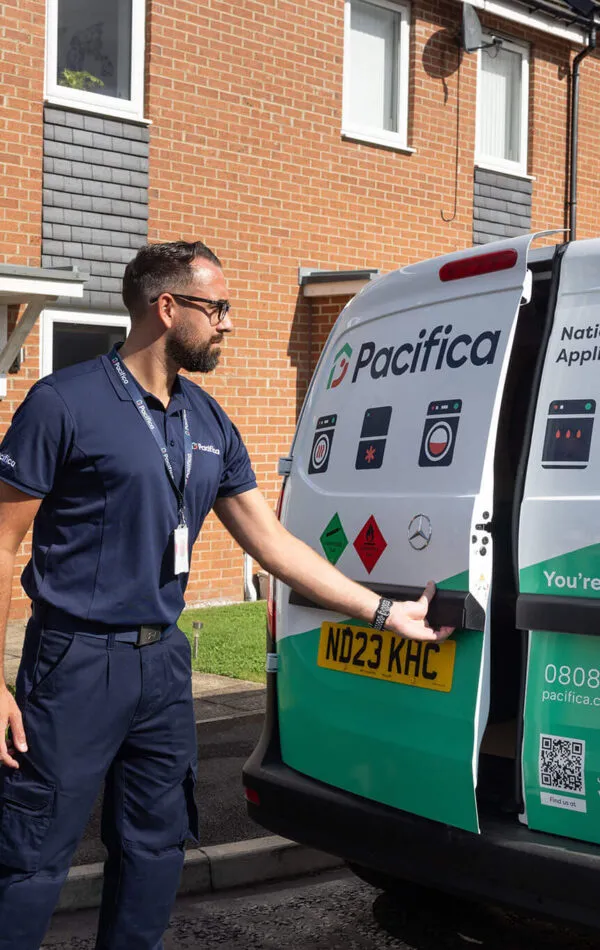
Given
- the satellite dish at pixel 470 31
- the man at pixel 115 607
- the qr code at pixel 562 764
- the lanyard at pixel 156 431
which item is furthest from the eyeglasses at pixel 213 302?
the satellite dish at pixel 470 31

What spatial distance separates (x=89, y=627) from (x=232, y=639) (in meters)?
6.42

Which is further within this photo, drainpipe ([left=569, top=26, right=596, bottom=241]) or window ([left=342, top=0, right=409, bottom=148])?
drainpipe ([left=569, top=26, right=596, bottom=241])

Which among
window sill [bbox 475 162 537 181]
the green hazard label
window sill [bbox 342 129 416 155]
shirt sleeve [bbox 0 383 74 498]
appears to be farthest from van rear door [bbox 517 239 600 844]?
window sill [bbox 475 162 537 181]

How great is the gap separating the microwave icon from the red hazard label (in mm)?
556

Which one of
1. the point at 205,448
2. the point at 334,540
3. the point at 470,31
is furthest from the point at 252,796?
the point at 470,31

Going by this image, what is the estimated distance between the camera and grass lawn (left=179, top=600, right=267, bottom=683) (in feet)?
28.4

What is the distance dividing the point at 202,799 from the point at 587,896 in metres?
2.73

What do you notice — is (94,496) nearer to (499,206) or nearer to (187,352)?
(187,352)

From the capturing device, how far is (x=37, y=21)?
10234 mm

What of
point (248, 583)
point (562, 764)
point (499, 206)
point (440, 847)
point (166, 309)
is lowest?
point (248, 583)

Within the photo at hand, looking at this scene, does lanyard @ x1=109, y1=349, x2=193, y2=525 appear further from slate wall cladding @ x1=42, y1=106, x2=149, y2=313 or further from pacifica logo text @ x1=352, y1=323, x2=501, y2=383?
slate wall cladding @ x1=42, y1=106, x2=149, y2=313

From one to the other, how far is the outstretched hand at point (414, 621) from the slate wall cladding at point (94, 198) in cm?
749

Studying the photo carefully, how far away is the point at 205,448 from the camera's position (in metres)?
3.55

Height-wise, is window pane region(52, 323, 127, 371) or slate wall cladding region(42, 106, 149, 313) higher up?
slate wall cladding region(42, 106, 149, 313)
